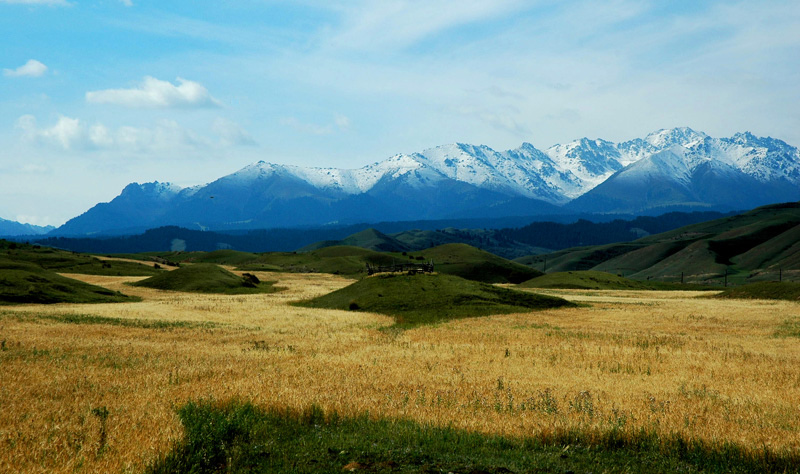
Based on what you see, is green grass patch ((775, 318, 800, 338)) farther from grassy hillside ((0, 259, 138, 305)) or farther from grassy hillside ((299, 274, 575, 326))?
grassy hillside ((0, 259, 138, 305))

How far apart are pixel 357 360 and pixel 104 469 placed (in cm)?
1845

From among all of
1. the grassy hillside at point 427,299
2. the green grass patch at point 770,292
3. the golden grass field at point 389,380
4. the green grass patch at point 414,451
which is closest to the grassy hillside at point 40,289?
the golden grass field at point 389,380

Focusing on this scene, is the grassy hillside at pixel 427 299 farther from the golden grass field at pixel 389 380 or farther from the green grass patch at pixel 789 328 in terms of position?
the green grass patch at pixel 789 328

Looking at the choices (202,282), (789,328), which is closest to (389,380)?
(789,328)

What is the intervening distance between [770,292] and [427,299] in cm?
6356

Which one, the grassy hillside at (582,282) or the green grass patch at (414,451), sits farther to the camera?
Result: the grassy hillside at (582,282)

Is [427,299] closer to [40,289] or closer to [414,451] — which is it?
[40,289]

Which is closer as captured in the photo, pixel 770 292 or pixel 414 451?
pixel 414 451

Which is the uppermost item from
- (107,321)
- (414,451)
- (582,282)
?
(414,451)

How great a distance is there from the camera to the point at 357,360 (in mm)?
29422

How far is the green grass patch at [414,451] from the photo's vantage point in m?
12.4

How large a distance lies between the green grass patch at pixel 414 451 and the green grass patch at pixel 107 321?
1296 inches

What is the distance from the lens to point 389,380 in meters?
23.6

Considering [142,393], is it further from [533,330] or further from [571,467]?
[533,330]
